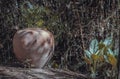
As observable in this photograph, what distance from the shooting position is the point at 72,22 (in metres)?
6.38

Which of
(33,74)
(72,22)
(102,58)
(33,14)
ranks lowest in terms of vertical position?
(33,74)

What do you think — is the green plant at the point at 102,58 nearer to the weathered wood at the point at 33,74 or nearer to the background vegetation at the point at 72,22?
the weathered wood at the point at 33,74

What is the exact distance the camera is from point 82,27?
6324 mm

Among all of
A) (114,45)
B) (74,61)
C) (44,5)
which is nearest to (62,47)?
(74,61)

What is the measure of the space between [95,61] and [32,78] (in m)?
0.91

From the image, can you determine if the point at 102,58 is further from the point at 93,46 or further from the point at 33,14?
the point at 33,14

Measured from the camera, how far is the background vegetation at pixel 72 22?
6.15 m

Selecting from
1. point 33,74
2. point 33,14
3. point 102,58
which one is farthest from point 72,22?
point 33,74

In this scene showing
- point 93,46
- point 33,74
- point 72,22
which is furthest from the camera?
point 72,22

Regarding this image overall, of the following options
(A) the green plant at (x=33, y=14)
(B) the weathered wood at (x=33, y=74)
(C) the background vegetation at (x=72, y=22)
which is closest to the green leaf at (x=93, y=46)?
(C) the background vegetation at (x=72, y=22)

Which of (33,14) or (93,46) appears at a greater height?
(33,14)

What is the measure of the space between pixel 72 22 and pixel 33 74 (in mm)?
1481

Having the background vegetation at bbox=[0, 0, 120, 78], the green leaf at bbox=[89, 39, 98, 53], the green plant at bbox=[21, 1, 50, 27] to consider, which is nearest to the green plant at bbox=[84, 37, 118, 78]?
the green leaf at bbox=[89, 39, 98, 53]

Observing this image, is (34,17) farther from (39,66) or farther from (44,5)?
(39,66)
